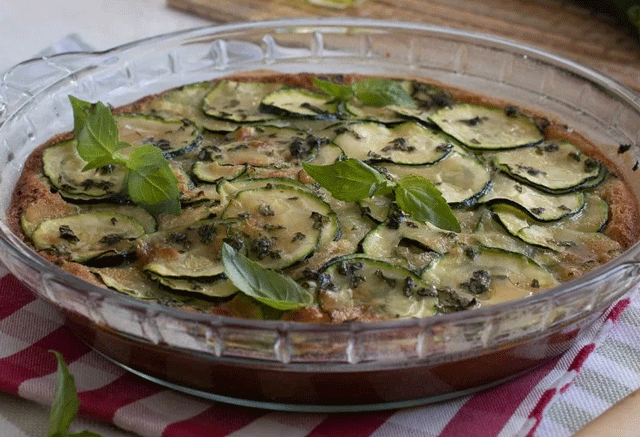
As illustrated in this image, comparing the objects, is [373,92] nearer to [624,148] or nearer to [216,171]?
[216,171]

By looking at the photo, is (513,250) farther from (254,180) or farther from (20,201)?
(20,201)

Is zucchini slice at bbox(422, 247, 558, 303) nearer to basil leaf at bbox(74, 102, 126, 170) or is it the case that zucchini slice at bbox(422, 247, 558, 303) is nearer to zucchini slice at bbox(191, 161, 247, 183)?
zucchini slice at bbox(191, 161, 247, 183)

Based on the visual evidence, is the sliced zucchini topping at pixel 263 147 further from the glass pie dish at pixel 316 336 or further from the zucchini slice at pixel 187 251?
the glass pie dish at pixel 316 336

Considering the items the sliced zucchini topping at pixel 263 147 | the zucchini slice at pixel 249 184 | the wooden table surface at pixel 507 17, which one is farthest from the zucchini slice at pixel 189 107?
the wooden table surface at pixel 507 17

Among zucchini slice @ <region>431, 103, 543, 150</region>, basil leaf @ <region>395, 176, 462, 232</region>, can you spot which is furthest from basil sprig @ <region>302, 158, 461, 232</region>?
zucchini slice @ <region>431, 103, 543, 150</region>

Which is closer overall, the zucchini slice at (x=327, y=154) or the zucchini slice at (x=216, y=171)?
the zucchini slice at (x=216, y=171)

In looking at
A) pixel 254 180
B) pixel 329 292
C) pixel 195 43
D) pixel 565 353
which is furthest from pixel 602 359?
pixel 195 43

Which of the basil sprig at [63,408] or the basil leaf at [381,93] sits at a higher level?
the basil leaf at [381,93]
